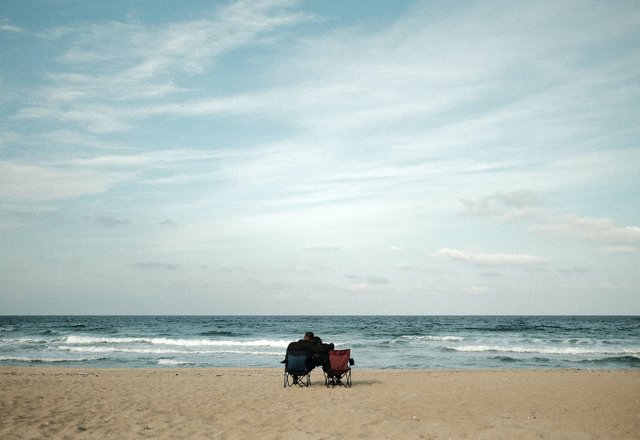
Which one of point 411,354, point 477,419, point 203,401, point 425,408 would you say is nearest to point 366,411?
point 425,408

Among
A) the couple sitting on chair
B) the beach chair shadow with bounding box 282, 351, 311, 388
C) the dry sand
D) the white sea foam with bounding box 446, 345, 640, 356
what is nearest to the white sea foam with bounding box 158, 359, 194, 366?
the dry sand

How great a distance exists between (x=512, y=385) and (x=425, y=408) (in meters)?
4.55

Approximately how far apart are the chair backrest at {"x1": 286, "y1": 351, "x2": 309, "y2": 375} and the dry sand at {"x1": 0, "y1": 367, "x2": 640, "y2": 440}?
45cm

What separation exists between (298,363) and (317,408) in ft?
10.4

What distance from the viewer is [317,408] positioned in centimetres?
941

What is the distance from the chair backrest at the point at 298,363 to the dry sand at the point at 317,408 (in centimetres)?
45

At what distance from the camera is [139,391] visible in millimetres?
11633

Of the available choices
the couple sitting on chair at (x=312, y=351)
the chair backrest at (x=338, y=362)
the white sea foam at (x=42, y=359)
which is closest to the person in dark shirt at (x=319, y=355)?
the couple sitting on chair at (x=312, y=351)

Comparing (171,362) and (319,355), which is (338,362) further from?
(171,362)

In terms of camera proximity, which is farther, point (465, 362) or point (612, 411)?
point (465, 362)

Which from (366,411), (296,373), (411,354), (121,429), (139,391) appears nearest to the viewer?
(121,429)

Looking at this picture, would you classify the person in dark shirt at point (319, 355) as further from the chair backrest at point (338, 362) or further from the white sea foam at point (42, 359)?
the white sea foam at point (42, 359)

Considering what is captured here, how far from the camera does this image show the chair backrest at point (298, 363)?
12.5m

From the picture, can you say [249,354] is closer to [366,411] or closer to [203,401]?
[203,401]
